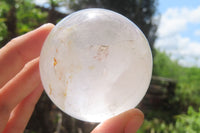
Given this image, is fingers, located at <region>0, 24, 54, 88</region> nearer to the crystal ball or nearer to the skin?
the skin

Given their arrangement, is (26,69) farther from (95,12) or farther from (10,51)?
(95,12)

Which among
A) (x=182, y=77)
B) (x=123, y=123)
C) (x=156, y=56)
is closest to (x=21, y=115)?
(x=123, y=123)

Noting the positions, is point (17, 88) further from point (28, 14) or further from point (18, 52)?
point (28, 14)

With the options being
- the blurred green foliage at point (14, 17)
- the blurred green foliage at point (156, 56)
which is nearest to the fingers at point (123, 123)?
the blurred green foliage at point (156, 56)

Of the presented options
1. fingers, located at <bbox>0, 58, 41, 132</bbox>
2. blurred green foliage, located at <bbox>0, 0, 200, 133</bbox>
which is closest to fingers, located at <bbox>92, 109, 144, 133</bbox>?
fingers, located at <bbox>0, 58, 41, 132</bbox>

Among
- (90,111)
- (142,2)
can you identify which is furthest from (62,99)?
(142,2)

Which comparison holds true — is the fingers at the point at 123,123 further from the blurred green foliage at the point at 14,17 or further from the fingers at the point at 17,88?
the blurred green foliage at the point at 14,17
